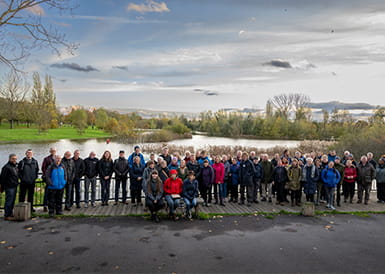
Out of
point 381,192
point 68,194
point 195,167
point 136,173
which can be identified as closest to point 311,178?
point 381,192

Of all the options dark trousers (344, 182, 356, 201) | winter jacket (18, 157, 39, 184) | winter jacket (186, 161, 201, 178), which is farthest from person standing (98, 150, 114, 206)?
dark trousers (344, 182, 356, 201)

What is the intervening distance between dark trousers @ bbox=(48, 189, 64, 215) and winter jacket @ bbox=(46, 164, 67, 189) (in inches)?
6.0

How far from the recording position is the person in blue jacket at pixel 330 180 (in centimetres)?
925

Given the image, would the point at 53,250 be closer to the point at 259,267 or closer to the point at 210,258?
the point at 210,258

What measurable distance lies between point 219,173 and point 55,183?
535 centimetres

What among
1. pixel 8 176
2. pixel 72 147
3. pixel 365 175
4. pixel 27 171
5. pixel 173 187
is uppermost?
pixel 27 171

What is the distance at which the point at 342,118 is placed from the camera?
57.9m

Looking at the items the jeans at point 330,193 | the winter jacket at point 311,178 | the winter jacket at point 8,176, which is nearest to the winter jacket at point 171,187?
the winter jacket at point 8,176

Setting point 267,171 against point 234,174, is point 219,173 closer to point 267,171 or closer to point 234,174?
point 234,174

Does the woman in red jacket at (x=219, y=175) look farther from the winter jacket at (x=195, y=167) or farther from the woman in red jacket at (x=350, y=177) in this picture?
the woman in red jacket at (x=350, y=177)

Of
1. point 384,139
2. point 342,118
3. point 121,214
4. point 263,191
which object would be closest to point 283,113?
point 342,118

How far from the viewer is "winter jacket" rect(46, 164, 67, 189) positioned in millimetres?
7956

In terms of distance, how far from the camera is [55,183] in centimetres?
799

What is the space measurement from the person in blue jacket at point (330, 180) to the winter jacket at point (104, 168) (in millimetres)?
7574
